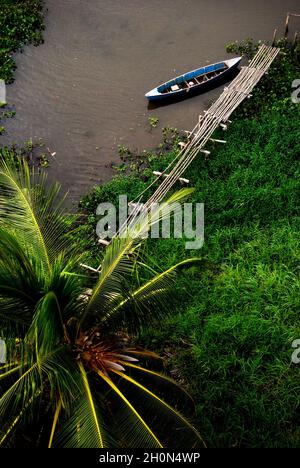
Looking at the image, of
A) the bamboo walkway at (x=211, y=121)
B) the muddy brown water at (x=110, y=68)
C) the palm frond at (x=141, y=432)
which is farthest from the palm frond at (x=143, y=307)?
the muddy brown water at (x=110, y=68)

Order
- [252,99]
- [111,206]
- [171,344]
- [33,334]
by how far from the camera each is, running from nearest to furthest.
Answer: [33,334] < [171,344] < [111,206] < [252,99]

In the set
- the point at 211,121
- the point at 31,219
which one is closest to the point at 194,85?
the point at 211,121

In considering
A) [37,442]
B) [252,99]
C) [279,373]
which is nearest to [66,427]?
[37,442]

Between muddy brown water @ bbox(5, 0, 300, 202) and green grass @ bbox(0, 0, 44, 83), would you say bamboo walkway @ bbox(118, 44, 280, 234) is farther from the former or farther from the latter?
green grass @ bbox(0, 0, 44, 83)

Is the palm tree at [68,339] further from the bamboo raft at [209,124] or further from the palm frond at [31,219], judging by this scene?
the bamboo raft at [209,124]

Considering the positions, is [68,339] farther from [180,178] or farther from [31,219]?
[180,178]

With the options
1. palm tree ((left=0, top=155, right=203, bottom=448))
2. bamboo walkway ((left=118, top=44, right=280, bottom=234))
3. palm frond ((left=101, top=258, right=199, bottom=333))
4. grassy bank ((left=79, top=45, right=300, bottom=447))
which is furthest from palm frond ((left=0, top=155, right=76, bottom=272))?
bamboo walkway ((left=118, top=44, right=280, bottom=234))
